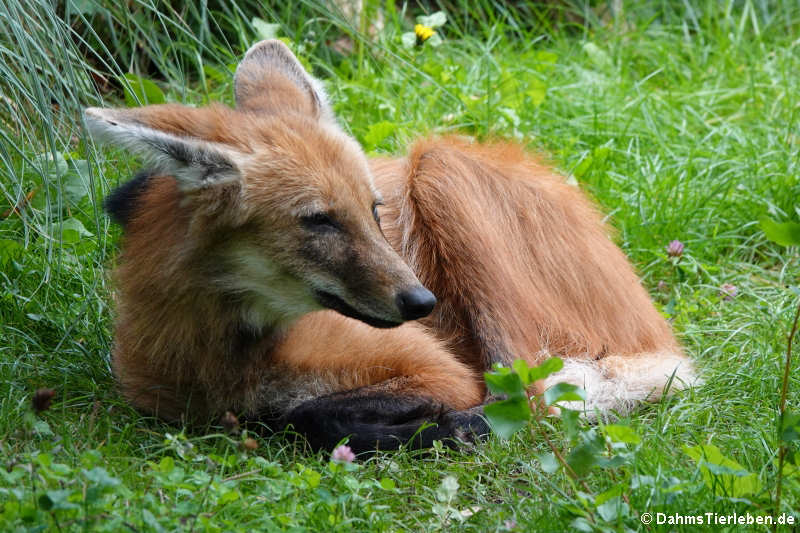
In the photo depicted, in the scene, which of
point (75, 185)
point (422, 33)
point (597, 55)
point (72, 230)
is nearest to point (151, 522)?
point (72, 230)

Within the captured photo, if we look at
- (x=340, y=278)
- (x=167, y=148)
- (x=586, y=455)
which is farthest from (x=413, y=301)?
(x=167, y=148)

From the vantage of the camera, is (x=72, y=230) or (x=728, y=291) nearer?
(x=72, y=230)

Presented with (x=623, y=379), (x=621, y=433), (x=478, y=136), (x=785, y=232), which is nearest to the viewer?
(x=785, y=232)

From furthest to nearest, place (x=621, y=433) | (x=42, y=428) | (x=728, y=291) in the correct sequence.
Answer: (x=728, y=291), (x=42, y=428), (x=621, y=433)

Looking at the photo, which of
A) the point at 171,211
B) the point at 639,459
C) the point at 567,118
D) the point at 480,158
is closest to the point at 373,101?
the point at 567,118

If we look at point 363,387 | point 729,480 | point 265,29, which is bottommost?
→ point 363,387

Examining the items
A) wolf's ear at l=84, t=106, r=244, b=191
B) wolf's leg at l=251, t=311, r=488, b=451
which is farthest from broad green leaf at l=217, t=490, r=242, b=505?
wolf's ear at l=84, t=106, r=244, b=191

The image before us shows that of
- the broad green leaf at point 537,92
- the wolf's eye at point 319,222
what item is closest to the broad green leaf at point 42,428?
the wolf's eye at point 319,222

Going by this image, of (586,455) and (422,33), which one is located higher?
(422,33)

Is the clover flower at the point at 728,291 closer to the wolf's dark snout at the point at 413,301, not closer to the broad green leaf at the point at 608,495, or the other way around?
the wolf's dark snout at the point at 413,301

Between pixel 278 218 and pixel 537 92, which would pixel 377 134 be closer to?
pixel 537 92

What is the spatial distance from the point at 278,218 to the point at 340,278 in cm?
27

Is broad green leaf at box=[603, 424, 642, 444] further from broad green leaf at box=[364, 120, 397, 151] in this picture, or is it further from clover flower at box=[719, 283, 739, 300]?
broad green leaf at box=[364, 120, 397, 151]

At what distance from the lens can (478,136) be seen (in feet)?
17.0
